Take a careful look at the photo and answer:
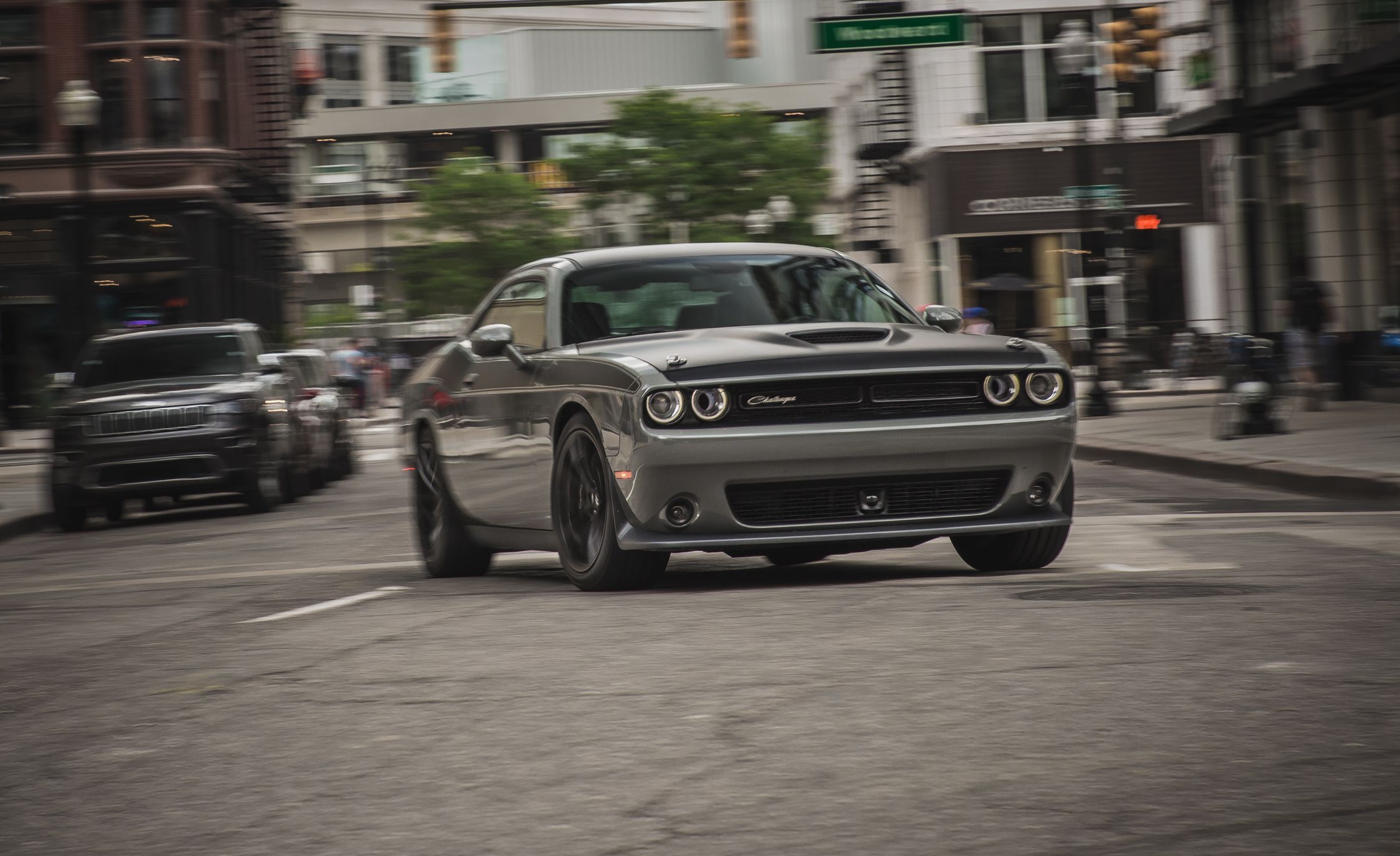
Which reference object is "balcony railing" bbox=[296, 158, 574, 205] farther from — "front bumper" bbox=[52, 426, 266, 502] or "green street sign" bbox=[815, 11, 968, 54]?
"front bumper" bbox=[52, 426, 266, 502]

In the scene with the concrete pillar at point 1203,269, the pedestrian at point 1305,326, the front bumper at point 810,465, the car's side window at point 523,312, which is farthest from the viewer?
the concrete pillar at point 1203,269

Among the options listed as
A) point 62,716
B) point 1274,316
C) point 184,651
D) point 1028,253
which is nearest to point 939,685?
point 62,716

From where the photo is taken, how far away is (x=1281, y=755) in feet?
15.0

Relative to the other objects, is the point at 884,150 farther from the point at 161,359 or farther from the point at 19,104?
the point at 161,359

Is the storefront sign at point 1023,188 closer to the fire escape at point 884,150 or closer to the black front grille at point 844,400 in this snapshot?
the fire escape at point 884,150

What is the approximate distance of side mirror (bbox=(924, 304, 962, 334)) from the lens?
30.2 ft

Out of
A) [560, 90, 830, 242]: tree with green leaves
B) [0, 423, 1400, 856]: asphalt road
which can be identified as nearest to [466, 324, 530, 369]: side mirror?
[0, 423, 1400, 856]: asphalt road

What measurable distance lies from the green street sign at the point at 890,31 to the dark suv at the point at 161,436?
1258 cm

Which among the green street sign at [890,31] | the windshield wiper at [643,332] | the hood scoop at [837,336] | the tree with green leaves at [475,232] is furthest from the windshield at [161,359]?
the tree with green leaves at [475,232]

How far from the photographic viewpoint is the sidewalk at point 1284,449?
14003mm

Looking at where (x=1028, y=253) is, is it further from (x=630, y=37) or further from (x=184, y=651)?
(x=630, y=37)

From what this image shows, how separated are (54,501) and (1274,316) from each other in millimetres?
16638

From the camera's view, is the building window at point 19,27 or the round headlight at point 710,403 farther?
the building window at point 19,27

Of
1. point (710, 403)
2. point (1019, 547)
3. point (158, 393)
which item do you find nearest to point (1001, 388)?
point (1019, 547)
